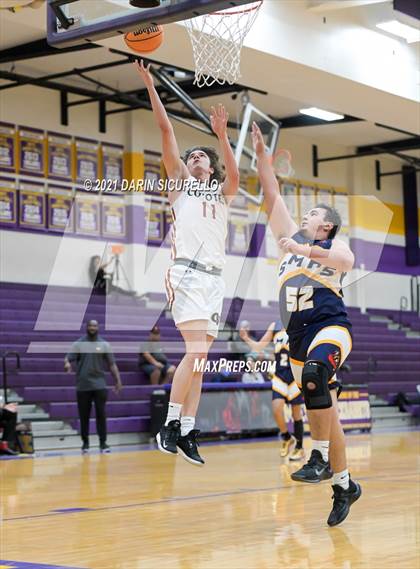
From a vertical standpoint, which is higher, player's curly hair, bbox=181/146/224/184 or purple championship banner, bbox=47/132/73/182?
purple championship banner, bbox=47/132/73/182

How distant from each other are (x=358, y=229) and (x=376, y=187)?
11.3ft

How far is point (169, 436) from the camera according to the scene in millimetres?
5918

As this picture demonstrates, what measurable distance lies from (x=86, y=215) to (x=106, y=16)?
17330mm

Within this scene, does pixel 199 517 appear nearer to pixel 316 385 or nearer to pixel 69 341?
pixel 316 385

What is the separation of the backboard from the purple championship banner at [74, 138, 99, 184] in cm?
1735

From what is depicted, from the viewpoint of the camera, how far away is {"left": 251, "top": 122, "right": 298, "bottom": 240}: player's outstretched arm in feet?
19.0

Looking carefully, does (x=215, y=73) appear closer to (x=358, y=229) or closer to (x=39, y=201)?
(x=39, y=201)

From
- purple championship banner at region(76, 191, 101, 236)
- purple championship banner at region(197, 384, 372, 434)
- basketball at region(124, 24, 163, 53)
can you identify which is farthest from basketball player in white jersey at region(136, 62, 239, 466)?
purple championship banner at region(76, 191, 101, 236)

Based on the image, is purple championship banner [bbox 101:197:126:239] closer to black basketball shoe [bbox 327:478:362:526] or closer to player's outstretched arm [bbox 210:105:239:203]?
black basketball shoe [bbox 327:478:362:526]

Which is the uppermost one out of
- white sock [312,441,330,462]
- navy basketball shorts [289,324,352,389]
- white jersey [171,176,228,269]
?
white jersey [171,176,228,269]

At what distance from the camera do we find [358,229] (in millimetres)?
28312

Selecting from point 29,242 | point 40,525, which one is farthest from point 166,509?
point 29,242

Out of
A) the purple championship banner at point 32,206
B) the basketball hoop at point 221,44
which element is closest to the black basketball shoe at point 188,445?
the basketball hoop at point 221,44

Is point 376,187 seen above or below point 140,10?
above
